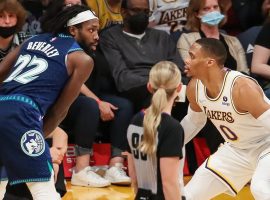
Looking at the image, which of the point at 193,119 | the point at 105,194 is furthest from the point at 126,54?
the point at 193,119

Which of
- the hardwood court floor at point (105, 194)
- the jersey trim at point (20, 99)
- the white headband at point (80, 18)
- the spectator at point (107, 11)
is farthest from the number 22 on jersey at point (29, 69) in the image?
the spectator at point (107, 11)

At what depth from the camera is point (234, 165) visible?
5.52 metres

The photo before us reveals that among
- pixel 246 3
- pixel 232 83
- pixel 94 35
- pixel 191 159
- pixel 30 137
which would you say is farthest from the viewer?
pixel 246 3

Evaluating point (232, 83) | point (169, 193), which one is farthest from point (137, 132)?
point (232, 83)

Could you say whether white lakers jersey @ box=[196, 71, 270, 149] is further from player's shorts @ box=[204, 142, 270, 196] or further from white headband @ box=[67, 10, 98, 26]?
white headband @ box=[67, 10, 98, 26]

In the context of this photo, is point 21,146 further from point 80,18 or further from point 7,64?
point 80,18

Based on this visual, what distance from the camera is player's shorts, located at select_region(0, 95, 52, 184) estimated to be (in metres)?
4.26

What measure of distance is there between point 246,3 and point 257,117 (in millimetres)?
3483

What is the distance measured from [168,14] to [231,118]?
2.87 metres

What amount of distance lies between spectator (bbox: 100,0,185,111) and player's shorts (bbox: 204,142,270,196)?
5.54ft

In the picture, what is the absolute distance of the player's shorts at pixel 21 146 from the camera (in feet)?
14.0

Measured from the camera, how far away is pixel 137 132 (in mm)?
4523

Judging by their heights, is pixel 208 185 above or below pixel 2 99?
below

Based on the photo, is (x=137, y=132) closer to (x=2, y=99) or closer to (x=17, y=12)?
(x=2, y=99)
